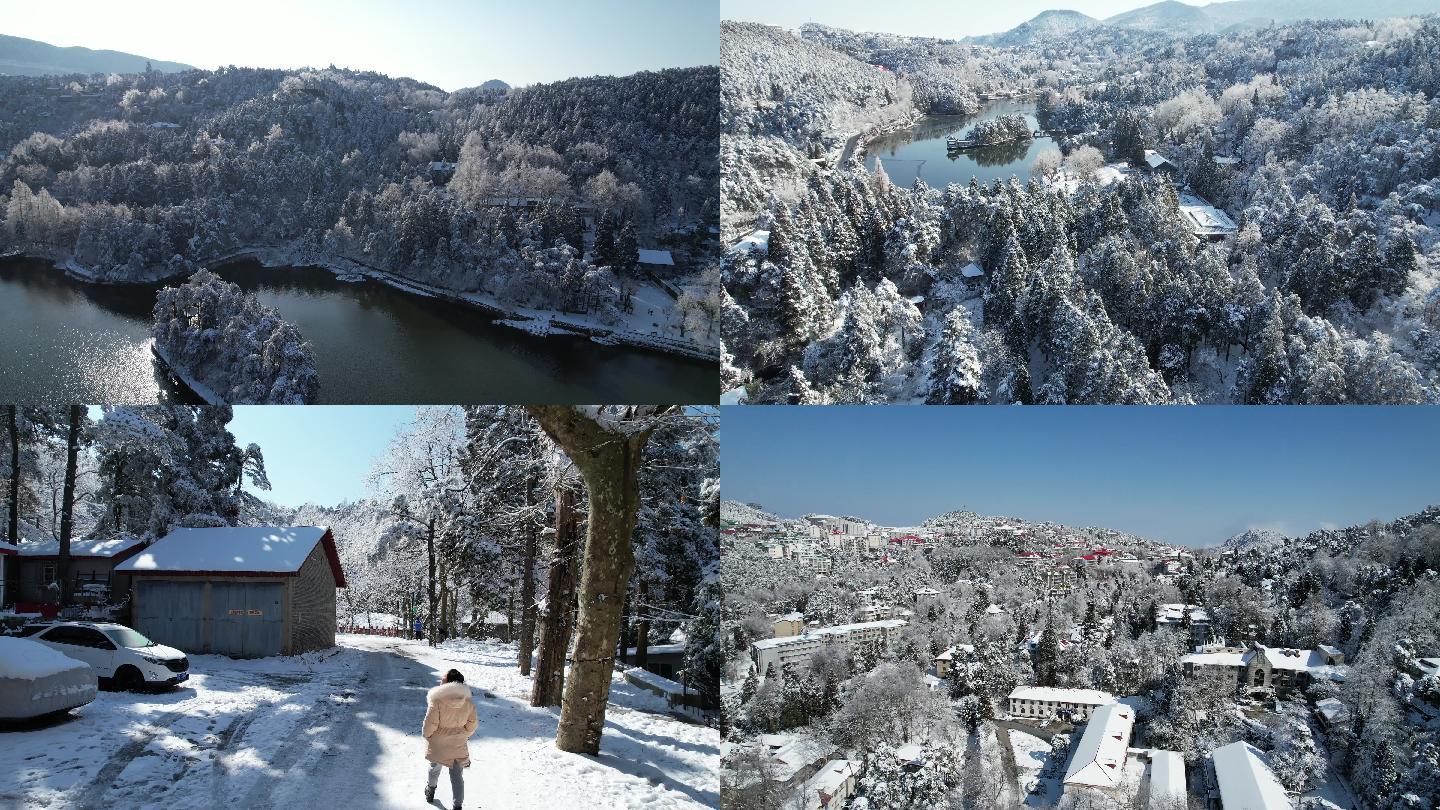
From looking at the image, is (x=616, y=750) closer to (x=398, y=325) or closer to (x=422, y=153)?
(x=398, y=325)

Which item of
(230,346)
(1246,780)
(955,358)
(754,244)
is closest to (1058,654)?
(1246,780)

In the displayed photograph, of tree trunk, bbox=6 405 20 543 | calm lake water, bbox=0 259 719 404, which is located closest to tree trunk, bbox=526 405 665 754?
calm lake water, bbox=0 259 719 404

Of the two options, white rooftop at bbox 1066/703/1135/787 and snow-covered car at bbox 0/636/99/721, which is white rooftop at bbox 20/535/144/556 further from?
white rooftop at bbox 1066/703/1135/787

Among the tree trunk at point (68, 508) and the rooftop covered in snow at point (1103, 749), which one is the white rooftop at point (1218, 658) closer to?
the rooftop covered in snow at point (1103, 749)

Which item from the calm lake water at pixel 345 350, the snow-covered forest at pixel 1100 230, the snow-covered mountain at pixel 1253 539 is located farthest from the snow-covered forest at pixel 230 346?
the snow-covered mountain at pixel 1253 539

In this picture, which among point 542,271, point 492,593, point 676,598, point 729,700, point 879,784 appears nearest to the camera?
point 879,784

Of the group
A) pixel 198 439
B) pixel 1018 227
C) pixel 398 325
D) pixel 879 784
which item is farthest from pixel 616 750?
pixel 1018 227

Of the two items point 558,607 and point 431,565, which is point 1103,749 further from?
point 431,565
